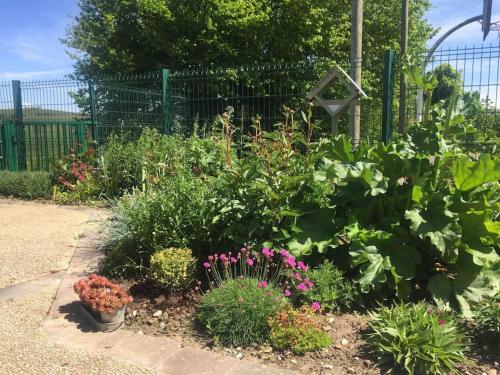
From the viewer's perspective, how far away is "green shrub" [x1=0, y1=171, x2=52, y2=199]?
8.96 m

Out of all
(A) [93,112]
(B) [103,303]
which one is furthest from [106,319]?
(A) [93,112]

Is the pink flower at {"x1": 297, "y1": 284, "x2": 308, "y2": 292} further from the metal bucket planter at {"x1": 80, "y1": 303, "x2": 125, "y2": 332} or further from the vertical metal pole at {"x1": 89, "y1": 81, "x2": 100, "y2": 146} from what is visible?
the vertical metal pole at {"x1": 89, "y1": 81, "x2": 100, "y2": 146}

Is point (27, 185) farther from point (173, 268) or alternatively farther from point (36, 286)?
point (173, 268)

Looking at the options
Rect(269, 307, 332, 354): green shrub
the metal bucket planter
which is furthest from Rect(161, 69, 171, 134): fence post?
Rect(269, 307, 332, 354): green shrub

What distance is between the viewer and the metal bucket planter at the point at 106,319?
3387mm

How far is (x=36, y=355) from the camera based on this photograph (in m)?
3.07

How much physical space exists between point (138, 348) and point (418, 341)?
5.94 feet

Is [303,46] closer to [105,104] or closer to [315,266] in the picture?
[105,104]

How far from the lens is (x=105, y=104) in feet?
31.6

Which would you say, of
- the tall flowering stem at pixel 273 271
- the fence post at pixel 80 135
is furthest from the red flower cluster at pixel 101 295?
the fence post at pixel 80 135

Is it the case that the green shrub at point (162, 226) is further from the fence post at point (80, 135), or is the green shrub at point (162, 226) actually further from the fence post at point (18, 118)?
the fence post at point (18, 118)

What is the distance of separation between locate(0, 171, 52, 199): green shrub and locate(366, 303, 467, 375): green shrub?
25.3ft

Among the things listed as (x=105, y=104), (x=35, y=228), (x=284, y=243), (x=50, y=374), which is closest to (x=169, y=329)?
(x=50, y=374)

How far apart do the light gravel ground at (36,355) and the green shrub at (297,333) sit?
0.85 meters
